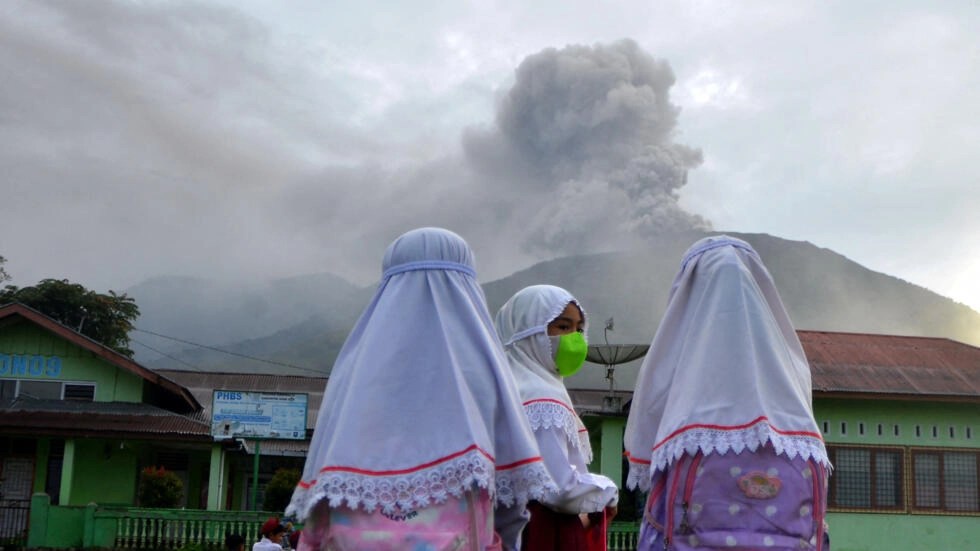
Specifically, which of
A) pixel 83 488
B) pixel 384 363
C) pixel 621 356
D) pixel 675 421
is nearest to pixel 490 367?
pixel 384 363

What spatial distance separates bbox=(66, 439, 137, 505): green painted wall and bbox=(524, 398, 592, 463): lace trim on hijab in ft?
60.4

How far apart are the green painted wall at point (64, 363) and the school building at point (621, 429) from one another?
0.02 meters

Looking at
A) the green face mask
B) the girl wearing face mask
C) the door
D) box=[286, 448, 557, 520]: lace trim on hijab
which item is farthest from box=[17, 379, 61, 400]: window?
box=[286, 448, 557, 520]: lace trim on hijab

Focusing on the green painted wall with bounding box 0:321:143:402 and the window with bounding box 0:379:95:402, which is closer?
the window with bounding box 0:379:95:402

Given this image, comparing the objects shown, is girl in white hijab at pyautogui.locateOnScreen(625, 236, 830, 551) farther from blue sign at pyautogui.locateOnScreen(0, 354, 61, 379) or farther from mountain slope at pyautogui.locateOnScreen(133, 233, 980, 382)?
mountain slope at pyautogui.locateOnScreen(133, 233, 980, 382)

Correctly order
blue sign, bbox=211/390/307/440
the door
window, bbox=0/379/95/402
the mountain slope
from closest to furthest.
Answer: blue sign, bbox=211/390/307/440 < the door < window, bbox=0/379/95/402 < the mountain slope

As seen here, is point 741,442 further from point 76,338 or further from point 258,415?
point 76,338

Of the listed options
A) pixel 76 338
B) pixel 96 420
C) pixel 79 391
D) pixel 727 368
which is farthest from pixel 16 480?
pixel 727 368

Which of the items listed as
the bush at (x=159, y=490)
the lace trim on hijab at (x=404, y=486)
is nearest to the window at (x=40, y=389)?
the bush at (x=159, y=490)

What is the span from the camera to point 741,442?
11.2 ft

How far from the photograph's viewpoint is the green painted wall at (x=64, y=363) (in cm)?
2169

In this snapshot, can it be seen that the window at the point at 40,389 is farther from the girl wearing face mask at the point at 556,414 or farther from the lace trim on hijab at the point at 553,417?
the lace trim on hijab at the point at 553,417

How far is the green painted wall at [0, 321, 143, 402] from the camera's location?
2169 centimetres

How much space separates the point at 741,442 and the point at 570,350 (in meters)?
1.59
